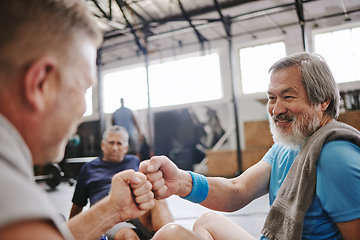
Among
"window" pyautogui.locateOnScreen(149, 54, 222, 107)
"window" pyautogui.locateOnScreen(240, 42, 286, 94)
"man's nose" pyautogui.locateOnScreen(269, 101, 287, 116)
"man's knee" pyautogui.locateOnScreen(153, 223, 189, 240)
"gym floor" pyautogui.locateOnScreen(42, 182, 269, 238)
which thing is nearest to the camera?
"man's knee" pyautogui.locateOnScreen(153, 223, 189, 240)

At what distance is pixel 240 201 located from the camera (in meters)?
1.51

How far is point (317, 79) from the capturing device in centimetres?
125

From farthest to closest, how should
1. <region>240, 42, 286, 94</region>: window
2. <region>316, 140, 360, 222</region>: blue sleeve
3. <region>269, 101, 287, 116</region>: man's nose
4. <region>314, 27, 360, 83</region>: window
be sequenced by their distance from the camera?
<region>240, 42, 286, 94</region>: window
<region>314, 27, 360, 83</region>: window
<region>269, 101, 287, 116</region>: man's nose
<region>316, 140, 360, 222</region>: blue sleeve

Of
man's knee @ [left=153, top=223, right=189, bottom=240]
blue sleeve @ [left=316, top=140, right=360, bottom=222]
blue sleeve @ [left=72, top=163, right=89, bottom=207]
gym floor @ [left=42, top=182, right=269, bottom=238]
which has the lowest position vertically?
gym floor @ [left=42, top=182, right=269, bottom=238]

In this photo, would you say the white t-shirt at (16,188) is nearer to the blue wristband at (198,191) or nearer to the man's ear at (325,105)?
the blue wristband at (198,191)

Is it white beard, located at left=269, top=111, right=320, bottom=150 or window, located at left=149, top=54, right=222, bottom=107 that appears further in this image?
window, located at left=149, top=54, right=222, bottom=107

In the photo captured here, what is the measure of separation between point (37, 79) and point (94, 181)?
2.50m

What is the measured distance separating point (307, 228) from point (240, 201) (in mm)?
464

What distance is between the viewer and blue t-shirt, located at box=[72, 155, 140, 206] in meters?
2.70

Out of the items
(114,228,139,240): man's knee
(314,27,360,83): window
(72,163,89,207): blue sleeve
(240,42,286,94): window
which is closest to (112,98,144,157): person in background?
(240,42,286,94): window

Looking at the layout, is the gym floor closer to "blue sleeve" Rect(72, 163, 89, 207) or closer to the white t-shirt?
"blue sleeve" Rect(72, 163, 89, 207)

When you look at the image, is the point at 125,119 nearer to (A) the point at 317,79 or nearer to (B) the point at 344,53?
(B) the point at 344,53

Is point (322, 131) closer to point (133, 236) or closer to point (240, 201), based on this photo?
point (240, 201)

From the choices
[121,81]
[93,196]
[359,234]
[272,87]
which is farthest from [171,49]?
[359,234]
